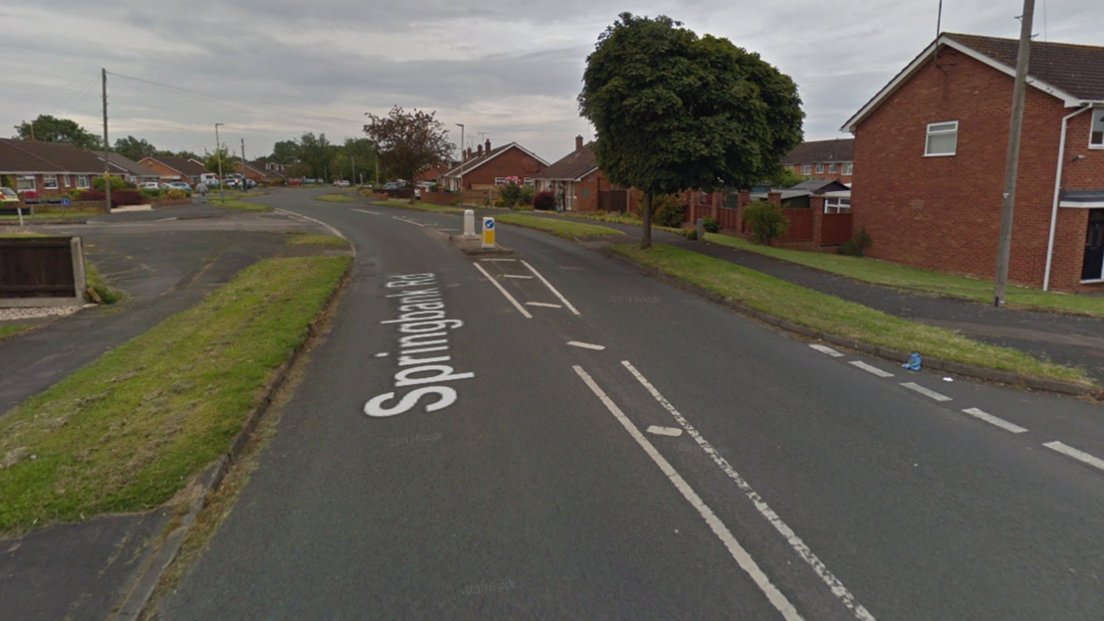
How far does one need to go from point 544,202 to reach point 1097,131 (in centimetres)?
3276

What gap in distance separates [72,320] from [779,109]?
1725cm

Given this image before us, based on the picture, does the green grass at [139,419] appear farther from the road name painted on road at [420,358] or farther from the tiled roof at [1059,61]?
the tiled roof at [1059,61]

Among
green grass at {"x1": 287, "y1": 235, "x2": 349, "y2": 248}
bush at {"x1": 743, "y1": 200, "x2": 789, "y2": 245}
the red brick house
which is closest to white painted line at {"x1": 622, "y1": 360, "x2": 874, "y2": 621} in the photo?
the red brick house

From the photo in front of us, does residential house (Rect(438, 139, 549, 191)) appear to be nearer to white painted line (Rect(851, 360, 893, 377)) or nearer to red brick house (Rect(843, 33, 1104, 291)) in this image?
red brick house (Rect(843, 33, 1104, 291))

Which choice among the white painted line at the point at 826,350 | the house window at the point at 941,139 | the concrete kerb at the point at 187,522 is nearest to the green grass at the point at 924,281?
the house window at the point at 941,139

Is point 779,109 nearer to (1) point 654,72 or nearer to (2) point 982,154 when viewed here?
(1) point 654,72

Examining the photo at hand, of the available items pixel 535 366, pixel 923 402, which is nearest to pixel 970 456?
pixel 923 402

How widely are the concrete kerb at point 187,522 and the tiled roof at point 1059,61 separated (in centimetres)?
1890

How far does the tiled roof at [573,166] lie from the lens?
139 ft

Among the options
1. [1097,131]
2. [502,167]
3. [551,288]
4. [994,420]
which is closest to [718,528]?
[994,420]

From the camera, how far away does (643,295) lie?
1278 centimetres

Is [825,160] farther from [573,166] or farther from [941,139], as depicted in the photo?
[941,139]

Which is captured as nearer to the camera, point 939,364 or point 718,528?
point 718,528

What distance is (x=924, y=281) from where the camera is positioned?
16.1m
